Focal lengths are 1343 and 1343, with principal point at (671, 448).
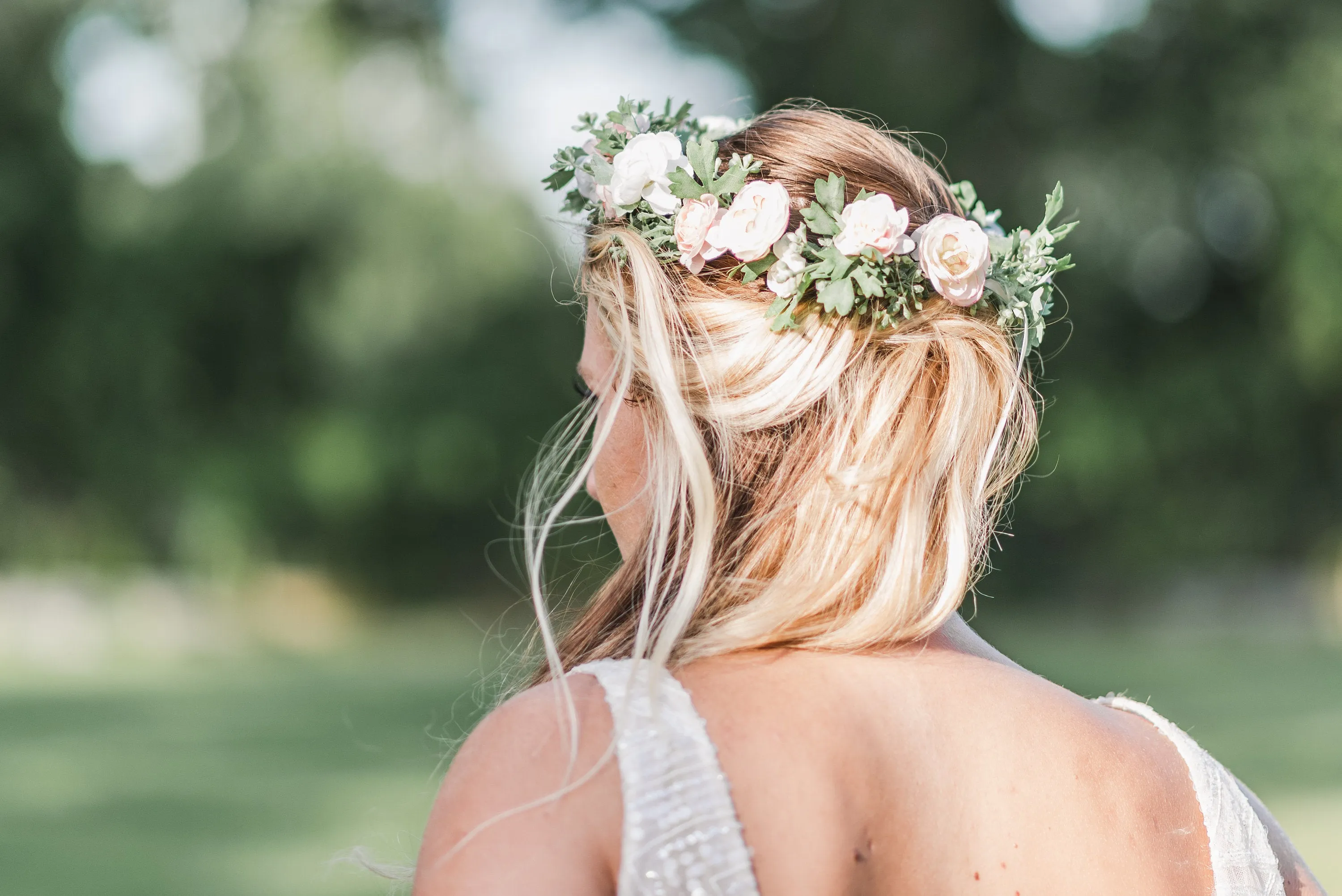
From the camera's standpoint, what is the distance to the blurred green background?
16.7 metres

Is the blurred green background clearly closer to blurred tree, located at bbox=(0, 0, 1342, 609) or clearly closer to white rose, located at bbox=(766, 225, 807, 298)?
blurred tree, located at bbox=(0, 0, 1342, 609)

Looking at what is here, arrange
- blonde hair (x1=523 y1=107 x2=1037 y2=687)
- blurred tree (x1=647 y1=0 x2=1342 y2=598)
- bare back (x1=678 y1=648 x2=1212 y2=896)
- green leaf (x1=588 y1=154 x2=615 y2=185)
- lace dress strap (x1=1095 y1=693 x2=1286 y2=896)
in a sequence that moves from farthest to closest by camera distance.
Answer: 1. blurred tree (x1=647 y1=0 x2=1342 y2=598)
2. green leaf (x1=588 y1=154 x2=615 y2=185)
3. lace dress strap (x1=1095 y1=693 x2=1286 y2=896)
4. blonde hair (x1=523 y1=107 x2=1037 y2=687)
5. bare back (x1=678 y1=648 x2=1212 y2=896)

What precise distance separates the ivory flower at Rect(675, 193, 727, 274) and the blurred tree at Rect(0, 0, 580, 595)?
1624 cm

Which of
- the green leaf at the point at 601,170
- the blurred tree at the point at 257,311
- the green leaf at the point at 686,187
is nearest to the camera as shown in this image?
the green leaf at the point at 686,187

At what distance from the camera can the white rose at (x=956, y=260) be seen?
1690mm

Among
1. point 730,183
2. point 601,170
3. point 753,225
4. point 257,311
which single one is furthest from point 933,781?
point 257,311

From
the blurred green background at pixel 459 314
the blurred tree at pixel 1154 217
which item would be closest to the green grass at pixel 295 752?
the blurred green background at pixel 459 314

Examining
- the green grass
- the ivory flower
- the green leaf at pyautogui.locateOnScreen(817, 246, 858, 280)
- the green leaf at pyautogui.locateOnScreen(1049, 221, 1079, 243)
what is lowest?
the green grass

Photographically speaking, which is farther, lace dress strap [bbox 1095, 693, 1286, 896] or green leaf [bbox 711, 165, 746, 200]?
green leaf [bbox 711, 165, 746, 200]

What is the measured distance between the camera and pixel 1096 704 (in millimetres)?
1607

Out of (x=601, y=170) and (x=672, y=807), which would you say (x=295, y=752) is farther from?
(x=672, y=807)

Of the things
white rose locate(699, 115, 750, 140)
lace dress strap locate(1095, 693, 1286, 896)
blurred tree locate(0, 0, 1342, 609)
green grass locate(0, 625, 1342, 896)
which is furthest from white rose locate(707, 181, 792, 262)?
blurred tree locate(0, 0, 1342, 609)

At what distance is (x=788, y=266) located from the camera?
63.7 inches

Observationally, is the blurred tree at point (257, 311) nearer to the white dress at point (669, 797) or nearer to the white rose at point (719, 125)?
the white rose at point (719, 125)
